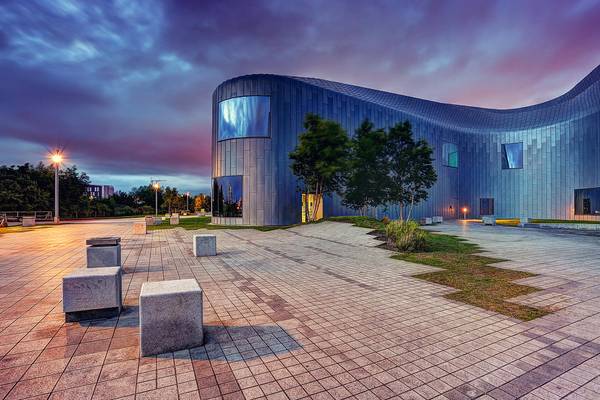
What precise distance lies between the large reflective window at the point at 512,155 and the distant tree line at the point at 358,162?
2309cm

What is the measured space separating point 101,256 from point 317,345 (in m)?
7.70

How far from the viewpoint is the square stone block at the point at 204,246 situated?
12750 millimetres

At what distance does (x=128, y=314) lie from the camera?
602cm

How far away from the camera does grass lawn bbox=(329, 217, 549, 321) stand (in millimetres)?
6574

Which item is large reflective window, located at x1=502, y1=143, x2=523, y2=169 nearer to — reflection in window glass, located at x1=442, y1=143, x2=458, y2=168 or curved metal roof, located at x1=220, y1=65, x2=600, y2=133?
curved metal roof, located at x1=220, y1=65, x2=600, y2=133

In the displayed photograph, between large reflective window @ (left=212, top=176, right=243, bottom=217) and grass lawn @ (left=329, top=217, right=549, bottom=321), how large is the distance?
22059mm

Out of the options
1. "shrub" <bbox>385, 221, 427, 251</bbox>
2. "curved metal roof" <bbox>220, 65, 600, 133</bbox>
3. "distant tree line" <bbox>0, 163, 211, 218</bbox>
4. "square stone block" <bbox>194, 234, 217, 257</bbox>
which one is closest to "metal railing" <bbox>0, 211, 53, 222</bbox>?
A: "distant tree line" <bbox>0, 163, 211, 218</bbox>

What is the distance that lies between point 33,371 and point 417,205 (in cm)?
4403

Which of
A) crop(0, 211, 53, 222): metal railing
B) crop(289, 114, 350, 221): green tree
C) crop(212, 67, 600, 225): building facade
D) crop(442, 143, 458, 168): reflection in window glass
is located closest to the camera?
crop(289, 114, 350, 221): green tree

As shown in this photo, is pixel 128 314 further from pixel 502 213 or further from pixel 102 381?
pixel 502 213

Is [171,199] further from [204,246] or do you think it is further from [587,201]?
[587,201]

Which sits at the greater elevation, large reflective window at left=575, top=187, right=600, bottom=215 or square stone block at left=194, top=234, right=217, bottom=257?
large reflective window at left=575, top=187, right=600, bottom=215

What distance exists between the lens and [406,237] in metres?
14.5

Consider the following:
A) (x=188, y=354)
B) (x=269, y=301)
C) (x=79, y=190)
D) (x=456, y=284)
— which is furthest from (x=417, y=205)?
(x=79, y=190)
